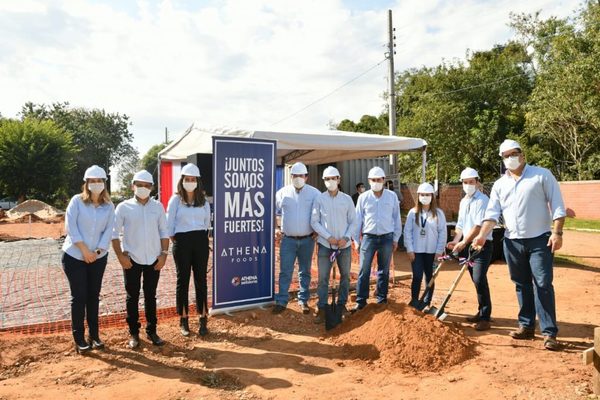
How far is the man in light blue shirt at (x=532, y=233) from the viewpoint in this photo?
14.3ft

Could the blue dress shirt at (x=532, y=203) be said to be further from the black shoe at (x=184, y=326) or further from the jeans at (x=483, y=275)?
the black shoe at (x=184, y=326)

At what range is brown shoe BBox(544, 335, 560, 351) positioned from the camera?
4.34 metres

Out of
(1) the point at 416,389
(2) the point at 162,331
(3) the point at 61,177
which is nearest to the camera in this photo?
(1) the point at 416,389

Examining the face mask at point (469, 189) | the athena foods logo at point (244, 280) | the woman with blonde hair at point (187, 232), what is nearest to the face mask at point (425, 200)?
the face mask at point (469, 189)

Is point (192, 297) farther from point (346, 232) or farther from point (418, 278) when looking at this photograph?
point (418, 278)

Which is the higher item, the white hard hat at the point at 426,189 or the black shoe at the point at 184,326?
the white hard hat at the point at 426,189

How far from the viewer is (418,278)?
18.4 ft

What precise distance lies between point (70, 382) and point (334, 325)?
Result: 2723 mm

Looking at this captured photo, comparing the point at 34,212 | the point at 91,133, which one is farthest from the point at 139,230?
the point at 91,133

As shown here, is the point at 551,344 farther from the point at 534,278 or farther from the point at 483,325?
the point at 483,325

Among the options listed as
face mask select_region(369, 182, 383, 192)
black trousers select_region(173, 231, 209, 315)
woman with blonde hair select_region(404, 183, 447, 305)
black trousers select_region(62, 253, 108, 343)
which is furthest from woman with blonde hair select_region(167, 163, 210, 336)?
woman with blonde hair select_region(404, 183, 447, 305)

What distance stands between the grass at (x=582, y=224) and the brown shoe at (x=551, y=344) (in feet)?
50.3

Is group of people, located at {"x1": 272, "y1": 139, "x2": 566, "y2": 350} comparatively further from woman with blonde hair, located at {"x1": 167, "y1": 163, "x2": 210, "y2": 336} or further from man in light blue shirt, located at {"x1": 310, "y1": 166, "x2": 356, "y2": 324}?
woman with blonde hair, located at {"x1": 167, "y1": 163, "x2": 210, "y2": 336}

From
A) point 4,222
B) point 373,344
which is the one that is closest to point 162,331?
point 373,344
